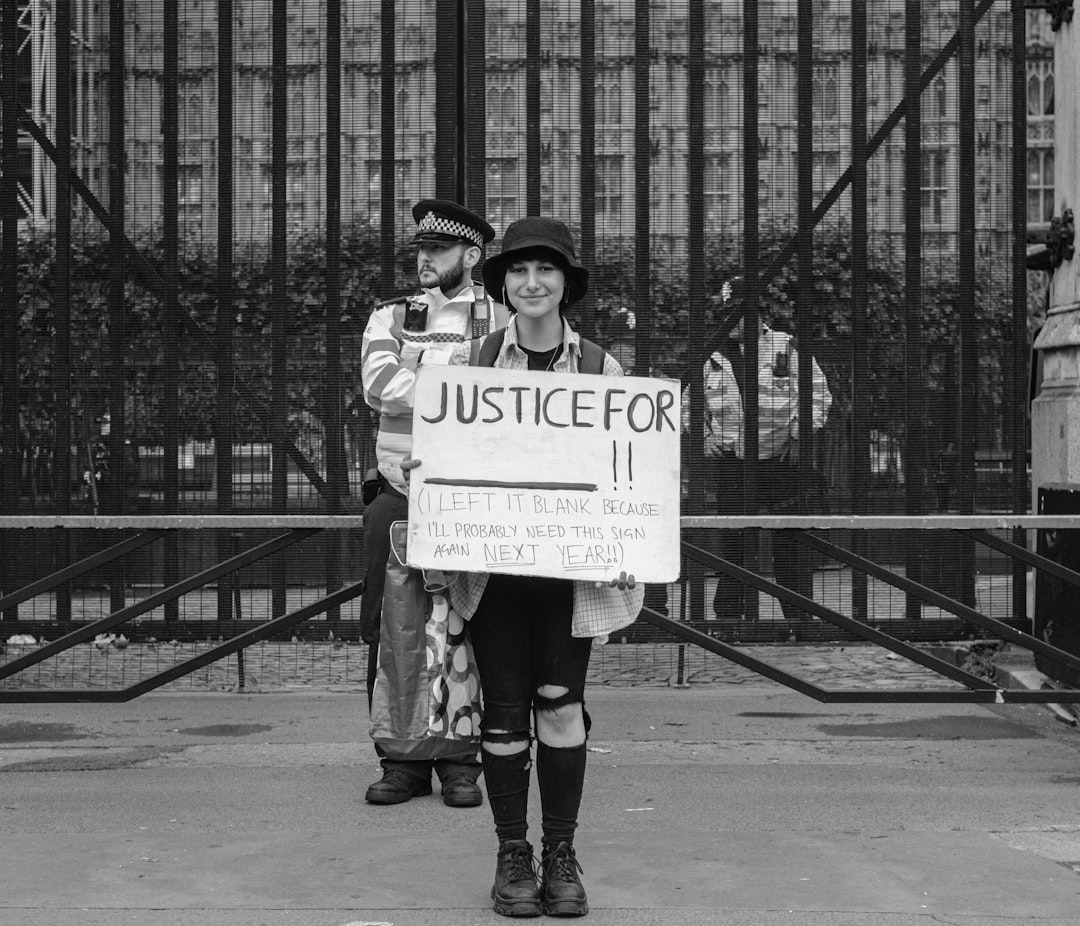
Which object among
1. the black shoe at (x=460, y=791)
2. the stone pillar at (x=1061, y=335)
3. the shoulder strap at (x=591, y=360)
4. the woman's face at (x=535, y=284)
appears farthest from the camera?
the stone pillar at (x=1061, y=335)

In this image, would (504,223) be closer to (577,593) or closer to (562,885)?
(577,593)

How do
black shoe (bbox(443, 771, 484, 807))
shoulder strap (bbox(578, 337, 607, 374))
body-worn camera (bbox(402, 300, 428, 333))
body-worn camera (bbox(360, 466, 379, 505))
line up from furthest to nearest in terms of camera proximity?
body-worn camera (bbox(360, 466, 379, 505)) < body-worn camera (bbox(402, 300, 428, 333)) < black shoe (bbox(443, 771, 484, 807)) < shoulder strap (bbox(578, 337, 607, 374))

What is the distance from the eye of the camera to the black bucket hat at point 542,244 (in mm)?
4617

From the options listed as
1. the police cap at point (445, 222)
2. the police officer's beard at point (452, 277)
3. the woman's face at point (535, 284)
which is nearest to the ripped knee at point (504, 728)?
the woman's face at point (535, 284)

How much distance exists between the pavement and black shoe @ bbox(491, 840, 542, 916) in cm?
7

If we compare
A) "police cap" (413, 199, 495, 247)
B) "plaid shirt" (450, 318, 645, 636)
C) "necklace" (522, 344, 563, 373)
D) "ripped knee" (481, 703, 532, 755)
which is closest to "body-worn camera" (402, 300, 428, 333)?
"police cap" (413, 199, 495, 247)

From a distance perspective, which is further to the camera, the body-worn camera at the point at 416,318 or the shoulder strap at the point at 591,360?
the body-worn camera at the point at 416,318

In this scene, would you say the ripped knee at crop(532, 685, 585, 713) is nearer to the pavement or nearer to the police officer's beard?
the pavement

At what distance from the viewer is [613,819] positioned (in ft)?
19.0

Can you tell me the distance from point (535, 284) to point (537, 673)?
3.50 ft

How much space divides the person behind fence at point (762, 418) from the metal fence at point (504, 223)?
0.17 feet

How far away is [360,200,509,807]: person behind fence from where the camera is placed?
236 inches

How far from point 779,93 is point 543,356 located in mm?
4829

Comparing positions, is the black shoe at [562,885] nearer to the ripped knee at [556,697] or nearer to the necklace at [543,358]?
the ripped knee at [556,697]
